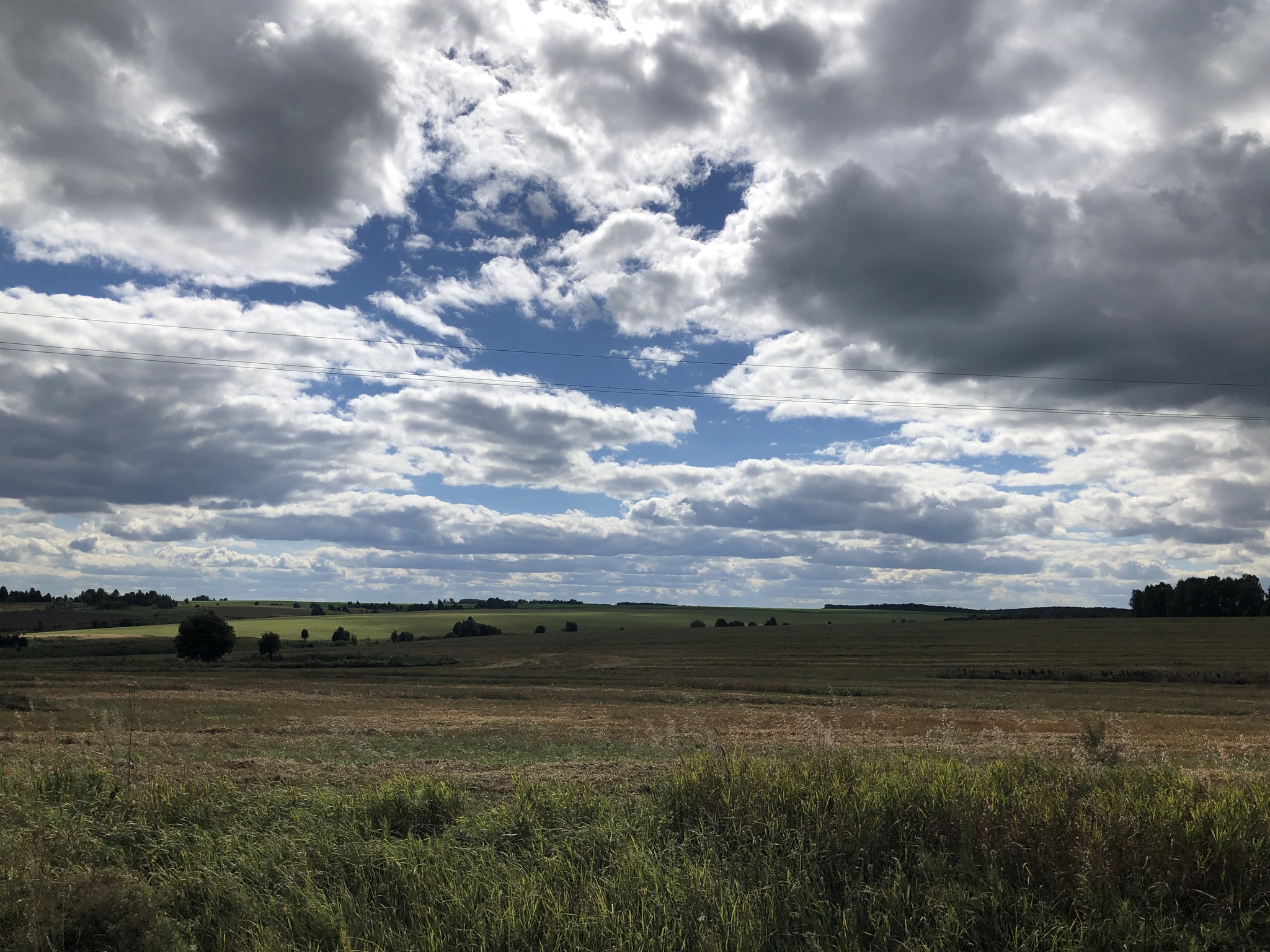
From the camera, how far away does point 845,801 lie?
9.11 metres

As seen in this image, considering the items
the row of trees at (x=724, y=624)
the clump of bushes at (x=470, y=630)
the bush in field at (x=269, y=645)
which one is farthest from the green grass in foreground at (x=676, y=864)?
the row of trees at (x=724, y=624)

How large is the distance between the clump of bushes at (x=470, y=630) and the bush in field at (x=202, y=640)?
176ft

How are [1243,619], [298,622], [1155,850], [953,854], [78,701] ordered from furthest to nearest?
[298,622] → [1243,619] → [78,701] → [953,854] → [1155,850]

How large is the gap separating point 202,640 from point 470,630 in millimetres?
61275

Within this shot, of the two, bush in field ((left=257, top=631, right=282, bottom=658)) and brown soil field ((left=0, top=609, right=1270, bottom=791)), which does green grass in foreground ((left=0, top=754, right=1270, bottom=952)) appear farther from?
bush in field ((left=257, top=631, right=282, bottom=658))

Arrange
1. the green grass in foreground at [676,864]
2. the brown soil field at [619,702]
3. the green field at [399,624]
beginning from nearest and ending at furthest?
the green grass in foreground at [676,864]
the brown soil field at [619,702]
the green field at [399,624]

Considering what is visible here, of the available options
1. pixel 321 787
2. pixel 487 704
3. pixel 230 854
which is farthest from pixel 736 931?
pixel 487 704

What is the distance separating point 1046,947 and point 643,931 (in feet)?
11.7

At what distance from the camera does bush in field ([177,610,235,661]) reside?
87.2m

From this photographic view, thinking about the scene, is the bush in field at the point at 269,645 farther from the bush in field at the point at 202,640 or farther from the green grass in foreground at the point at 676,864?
the green grass in foreground at the point at 676,864

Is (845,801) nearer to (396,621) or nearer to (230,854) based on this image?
(230,854)

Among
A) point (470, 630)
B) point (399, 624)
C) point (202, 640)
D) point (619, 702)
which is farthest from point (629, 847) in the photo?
point (399, 624)

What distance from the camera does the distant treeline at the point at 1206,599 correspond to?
486 ft

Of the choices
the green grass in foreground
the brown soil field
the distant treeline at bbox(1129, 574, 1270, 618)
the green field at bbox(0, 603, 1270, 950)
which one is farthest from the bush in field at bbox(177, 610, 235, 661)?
the distant treeline at bbox(1129, 574, 1270, 618)
